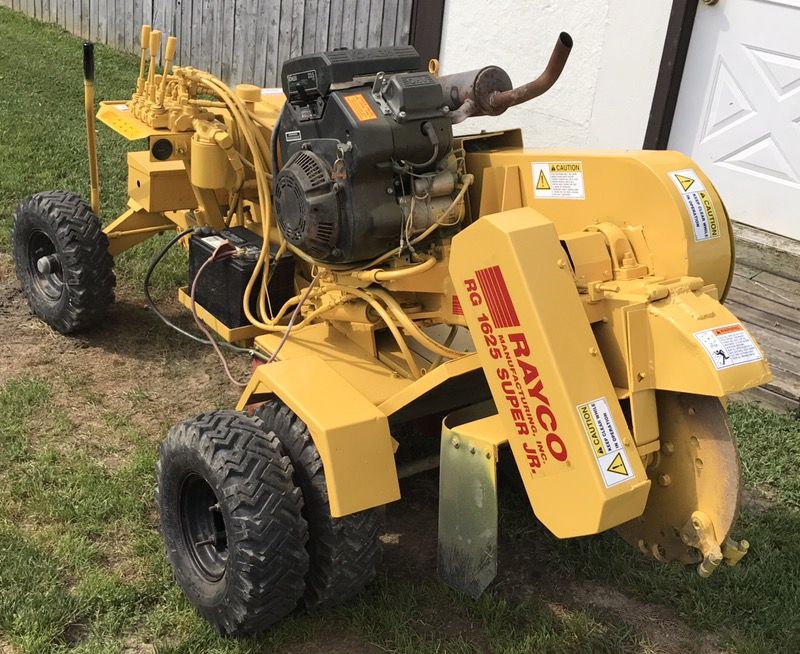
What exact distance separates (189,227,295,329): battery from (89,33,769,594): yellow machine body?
0.34m

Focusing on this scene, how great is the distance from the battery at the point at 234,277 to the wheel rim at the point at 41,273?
1.38m

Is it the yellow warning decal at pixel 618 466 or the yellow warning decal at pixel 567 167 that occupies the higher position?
the yellow warning decal at pixel 567 167

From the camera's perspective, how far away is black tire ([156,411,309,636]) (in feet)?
10.0

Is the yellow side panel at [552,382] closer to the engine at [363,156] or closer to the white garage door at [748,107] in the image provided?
the engine at [363,156]

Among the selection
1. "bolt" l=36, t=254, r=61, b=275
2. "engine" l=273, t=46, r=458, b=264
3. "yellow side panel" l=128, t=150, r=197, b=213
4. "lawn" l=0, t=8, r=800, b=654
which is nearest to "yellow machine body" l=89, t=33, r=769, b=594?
"engine" l=273, t=46, r=458, b=264

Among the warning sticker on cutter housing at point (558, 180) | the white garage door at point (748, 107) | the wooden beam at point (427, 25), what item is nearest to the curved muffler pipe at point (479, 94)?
the warning sticker on cutter housing at point (558, 180)

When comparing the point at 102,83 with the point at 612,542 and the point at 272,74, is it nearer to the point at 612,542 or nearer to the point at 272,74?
the point at 272,74

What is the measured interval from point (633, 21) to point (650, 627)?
170 inches

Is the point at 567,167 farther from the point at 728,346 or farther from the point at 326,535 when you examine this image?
the point at 326,535

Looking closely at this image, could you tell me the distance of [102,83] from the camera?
967 centimetres

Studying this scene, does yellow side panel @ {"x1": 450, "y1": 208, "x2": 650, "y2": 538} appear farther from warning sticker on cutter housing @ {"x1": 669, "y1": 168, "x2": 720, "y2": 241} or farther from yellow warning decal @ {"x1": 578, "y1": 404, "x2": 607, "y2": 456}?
warning sticker on cutter housing @ {"x1": 669, "y1": 168, "x2": 720, "y2": 241}

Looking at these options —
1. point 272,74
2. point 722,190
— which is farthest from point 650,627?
point 272,74

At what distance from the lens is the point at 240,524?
10.0ft

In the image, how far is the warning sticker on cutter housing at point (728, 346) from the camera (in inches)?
103
